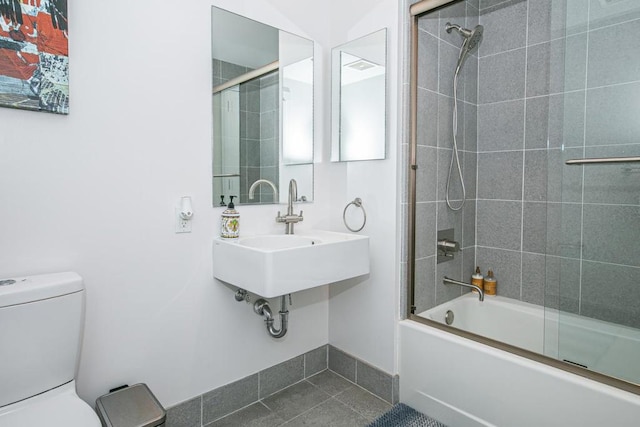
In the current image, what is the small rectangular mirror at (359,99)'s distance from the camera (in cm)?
198

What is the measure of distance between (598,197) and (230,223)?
1535mm

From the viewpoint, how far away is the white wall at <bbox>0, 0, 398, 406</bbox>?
1358 mm

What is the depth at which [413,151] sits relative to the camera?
197 cm

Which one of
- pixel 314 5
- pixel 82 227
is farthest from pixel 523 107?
pixel 82 227

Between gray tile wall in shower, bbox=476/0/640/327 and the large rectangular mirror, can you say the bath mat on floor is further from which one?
the large rectangular mirror

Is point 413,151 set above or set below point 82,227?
above

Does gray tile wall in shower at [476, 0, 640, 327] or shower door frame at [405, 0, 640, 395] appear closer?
gray tile wall in shower at [476, 0, 640, 327]

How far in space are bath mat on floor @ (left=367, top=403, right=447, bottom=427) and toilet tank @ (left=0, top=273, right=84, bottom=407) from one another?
1.32m

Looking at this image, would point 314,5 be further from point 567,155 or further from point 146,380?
point 146,380

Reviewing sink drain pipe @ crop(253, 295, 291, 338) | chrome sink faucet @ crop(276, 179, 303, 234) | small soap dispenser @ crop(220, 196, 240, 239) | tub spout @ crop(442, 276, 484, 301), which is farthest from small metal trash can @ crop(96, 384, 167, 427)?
tub spout @ crop(442, 276, 484, 301)

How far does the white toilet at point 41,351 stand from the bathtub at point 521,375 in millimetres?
1407

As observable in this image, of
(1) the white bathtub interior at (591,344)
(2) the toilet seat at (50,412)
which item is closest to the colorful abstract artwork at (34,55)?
(2) the toilet seat at (50,412)

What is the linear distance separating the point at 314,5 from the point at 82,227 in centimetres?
168

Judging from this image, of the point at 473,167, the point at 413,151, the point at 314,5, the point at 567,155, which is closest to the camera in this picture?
the point at 567,155
